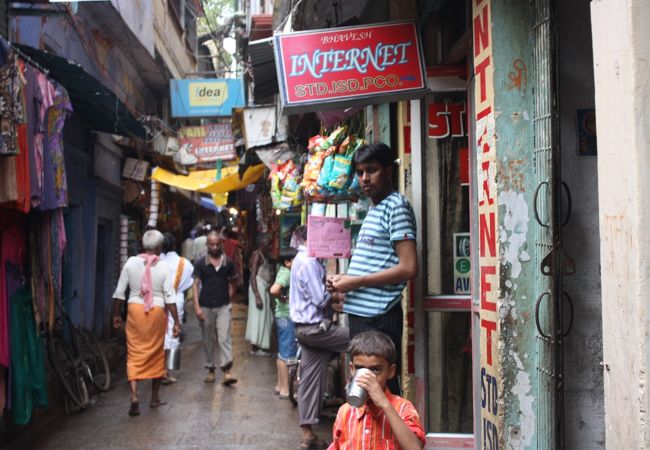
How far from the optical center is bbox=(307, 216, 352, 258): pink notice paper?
5.57 m

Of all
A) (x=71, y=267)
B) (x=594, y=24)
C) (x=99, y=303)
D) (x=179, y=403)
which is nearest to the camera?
(x=594, y=24)

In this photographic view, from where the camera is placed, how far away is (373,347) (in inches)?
117

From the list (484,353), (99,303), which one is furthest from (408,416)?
(99,303)

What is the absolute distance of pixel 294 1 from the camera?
23.5 feet

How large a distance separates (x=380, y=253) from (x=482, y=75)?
1214 mm

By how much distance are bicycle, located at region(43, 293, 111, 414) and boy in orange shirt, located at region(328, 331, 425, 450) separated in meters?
5.67

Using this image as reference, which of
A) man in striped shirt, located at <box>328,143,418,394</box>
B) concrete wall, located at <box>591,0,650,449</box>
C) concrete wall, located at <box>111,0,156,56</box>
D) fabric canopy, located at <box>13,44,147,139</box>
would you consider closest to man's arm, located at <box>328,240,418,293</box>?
man in striped shirt, located at <box>328,143,418,394</box>

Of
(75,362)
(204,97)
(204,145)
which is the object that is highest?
(204,97)

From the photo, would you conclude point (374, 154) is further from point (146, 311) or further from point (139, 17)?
point (139, 17)

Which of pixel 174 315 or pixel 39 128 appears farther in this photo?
pixel 174 315

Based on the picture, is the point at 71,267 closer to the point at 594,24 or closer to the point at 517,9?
the point at 517,9

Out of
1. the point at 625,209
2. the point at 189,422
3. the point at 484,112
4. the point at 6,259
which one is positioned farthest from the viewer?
the point at 189,422

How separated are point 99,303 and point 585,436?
11.4 meters

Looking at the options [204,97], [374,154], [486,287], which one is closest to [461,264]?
[374,154]
